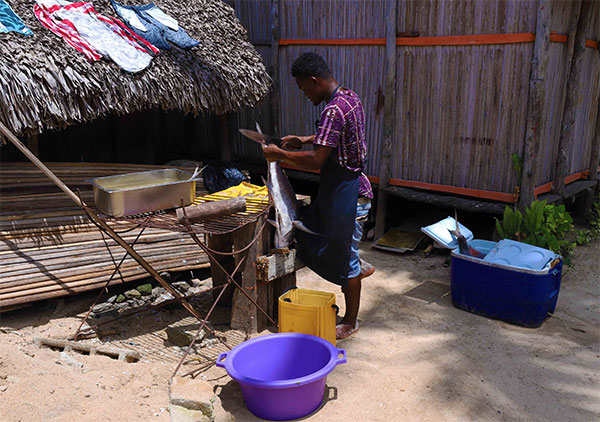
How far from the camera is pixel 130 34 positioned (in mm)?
5555

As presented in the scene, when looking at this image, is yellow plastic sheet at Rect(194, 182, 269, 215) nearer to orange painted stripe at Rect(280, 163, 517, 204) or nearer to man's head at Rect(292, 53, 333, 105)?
man's head at Rect(292, 53, 333, 105)

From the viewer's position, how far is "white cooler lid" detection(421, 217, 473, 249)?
4.70 meters

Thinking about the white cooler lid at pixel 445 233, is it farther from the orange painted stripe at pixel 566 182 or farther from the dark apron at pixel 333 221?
the orange painted stripe at pixel 566 182

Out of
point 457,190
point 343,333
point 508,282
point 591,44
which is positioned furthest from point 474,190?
point 343,333

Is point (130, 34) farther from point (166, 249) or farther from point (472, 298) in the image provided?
point (472, 298)

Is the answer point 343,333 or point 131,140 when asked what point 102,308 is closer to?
point 343,333

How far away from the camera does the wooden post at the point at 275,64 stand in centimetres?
730

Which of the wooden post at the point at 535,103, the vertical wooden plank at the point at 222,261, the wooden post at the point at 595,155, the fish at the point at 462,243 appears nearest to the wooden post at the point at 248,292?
the vertical wooden plank at the point at 222,261

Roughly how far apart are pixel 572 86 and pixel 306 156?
4.13 meters

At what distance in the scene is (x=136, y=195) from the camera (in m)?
3.30

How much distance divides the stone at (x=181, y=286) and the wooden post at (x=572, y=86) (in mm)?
4414

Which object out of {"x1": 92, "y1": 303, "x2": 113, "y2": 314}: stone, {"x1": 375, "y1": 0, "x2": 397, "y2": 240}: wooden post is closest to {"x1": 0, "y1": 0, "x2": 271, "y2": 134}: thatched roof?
{"x1": 375, "y1": 0, "x2": 397, "y2": 240}: wooden post

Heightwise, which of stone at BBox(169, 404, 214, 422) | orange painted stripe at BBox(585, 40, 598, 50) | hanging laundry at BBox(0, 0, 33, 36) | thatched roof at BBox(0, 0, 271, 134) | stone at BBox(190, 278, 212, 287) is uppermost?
hanging laundry at BBox(0, 0, 33, 36)

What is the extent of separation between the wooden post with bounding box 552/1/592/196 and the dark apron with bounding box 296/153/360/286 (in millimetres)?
3680
